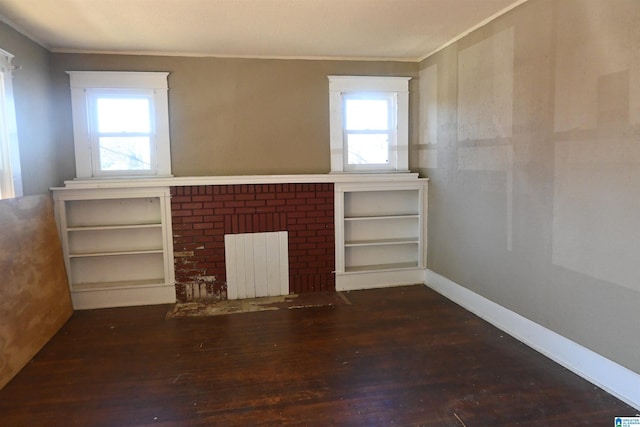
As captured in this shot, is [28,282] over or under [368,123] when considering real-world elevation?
under

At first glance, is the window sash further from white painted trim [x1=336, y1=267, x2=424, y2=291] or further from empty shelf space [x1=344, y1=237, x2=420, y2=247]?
white painted trim [x1=336, y1=267, x2=424, y2=291]

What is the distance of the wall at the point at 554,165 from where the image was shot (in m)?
2.46

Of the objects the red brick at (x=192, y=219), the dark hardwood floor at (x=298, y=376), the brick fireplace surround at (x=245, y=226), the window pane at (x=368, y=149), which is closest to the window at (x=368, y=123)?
the window pane at (x=368, y=149)

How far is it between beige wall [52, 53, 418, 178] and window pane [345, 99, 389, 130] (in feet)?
1.00

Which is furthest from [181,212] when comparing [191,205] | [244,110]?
[244,110]

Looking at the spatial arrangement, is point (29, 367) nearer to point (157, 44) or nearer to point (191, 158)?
point (191, 158)

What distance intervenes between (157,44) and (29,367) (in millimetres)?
3181

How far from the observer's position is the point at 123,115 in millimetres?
4434

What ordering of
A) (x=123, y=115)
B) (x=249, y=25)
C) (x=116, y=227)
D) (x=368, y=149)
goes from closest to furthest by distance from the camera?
(x=249, y=25)
(x=116, y=227)
(x=123, y=115)
(x=368, y=149)

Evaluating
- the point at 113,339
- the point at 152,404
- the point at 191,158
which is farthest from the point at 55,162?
the point at 152,404

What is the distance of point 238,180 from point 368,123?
1.75 meters

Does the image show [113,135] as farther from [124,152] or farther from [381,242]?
[381,242]

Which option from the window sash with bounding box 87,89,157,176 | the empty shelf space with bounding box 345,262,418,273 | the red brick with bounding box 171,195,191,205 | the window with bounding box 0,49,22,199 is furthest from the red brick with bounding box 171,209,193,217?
the empty shelf space with bounding box 345,262,418,273

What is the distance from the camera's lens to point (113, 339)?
3578 millimetres
